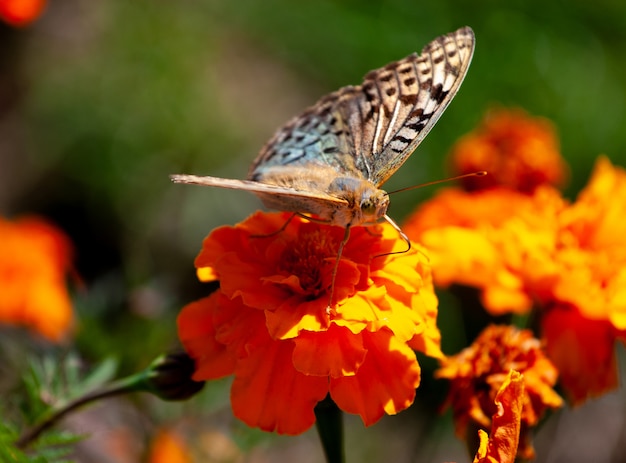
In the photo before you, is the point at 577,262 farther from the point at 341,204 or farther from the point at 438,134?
the point at 438,134

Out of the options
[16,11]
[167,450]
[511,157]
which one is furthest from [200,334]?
[511,157]

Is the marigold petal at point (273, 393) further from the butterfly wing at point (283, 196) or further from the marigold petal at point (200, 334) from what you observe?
the butterfly wing at point (283, 196)

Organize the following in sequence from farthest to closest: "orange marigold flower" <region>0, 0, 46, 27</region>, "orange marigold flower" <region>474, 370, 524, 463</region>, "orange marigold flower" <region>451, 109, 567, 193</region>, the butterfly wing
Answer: "orange marigold flower" <region>451, 109, 567, 193</region>
"orange marigold flower" <region>0, 0, 46, 27</region>
the butterfly wing
"orange marigold flower" <region>474, 370, 524, 463</region>

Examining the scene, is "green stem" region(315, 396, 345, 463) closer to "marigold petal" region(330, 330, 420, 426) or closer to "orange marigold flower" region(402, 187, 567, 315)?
"marigold petal" region(330, 330, 420, 426)

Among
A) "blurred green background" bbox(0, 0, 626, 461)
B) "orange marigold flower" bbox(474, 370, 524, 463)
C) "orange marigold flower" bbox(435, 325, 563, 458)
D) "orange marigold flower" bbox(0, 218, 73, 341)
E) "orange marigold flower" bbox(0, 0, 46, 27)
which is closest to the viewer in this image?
"orange marigold flower" bbox(474, 370, 524, 463)

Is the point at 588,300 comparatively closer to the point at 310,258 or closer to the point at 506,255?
the point at 506,255

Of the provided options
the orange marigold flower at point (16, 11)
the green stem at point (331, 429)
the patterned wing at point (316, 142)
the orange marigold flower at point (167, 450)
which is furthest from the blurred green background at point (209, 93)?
the green stem at point (331, 429)

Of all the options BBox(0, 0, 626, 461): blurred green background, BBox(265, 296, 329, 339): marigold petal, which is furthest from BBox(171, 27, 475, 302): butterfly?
BBox(0, 0, 626, 461): blurred green background

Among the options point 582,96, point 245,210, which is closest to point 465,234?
point 245,210
